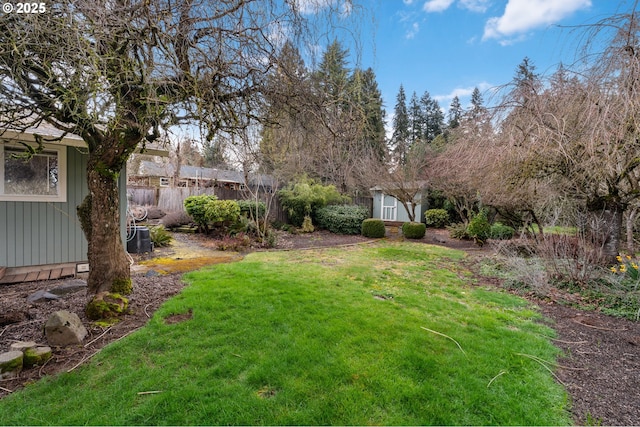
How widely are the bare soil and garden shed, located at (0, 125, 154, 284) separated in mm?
477

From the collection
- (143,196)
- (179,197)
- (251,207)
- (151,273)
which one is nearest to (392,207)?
(251,207)

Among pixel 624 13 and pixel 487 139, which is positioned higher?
pixel 624 13

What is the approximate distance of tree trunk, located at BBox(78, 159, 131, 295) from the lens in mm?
3389

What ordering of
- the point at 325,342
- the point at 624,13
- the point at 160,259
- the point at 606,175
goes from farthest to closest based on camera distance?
the point at 160,259 < the point at 606,175 < the point at 624,13 < the point at 325,342

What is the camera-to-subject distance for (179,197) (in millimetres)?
14094

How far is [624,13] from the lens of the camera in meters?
3.62

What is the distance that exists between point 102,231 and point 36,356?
1.37 metres

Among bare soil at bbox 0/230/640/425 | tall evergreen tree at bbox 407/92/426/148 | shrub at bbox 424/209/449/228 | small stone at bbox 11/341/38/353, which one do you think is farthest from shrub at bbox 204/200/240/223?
tall evergreen tree at bbox 407/92/426/148

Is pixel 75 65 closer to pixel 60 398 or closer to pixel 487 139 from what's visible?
pixel 60 398

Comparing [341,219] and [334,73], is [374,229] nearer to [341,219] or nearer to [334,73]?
[341,219]

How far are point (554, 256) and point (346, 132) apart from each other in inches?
178

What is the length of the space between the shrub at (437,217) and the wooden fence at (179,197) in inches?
153

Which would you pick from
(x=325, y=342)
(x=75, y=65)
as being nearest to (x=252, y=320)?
(x=325, y=342)

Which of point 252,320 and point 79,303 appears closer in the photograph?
point 252,320
